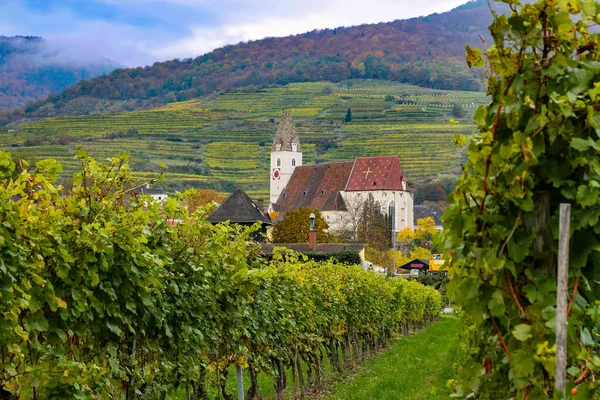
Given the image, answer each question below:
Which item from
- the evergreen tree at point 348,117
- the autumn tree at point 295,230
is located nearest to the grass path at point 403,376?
the autumn tree at point 295,230

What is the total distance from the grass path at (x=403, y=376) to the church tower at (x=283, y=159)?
303ft

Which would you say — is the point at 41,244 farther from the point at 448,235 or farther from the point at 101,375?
the point at 448,235

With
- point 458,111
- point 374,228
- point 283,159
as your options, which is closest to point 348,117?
point 458,111

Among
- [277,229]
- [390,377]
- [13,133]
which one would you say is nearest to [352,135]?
[13,133]

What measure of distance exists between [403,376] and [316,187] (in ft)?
300

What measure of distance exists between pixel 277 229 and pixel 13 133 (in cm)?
10583

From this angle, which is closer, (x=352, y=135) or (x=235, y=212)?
(x=235, y=212)

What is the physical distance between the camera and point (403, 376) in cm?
1484

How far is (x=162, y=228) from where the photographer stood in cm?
676

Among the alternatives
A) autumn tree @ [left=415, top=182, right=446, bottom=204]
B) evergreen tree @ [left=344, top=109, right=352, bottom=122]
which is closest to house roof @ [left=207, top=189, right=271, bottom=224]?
autumn tree @ [left=415, top=182, right=446, bottom=204]

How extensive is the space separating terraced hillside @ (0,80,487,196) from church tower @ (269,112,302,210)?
17118mm

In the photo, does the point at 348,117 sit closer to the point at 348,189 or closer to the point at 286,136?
the point at 286,136

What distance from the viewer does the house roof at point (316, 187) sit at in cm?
10338

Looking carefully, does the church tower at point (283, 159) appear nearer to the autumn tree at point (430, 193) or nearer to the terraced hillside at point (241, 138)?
the terraced hillside at point (241, 138)
